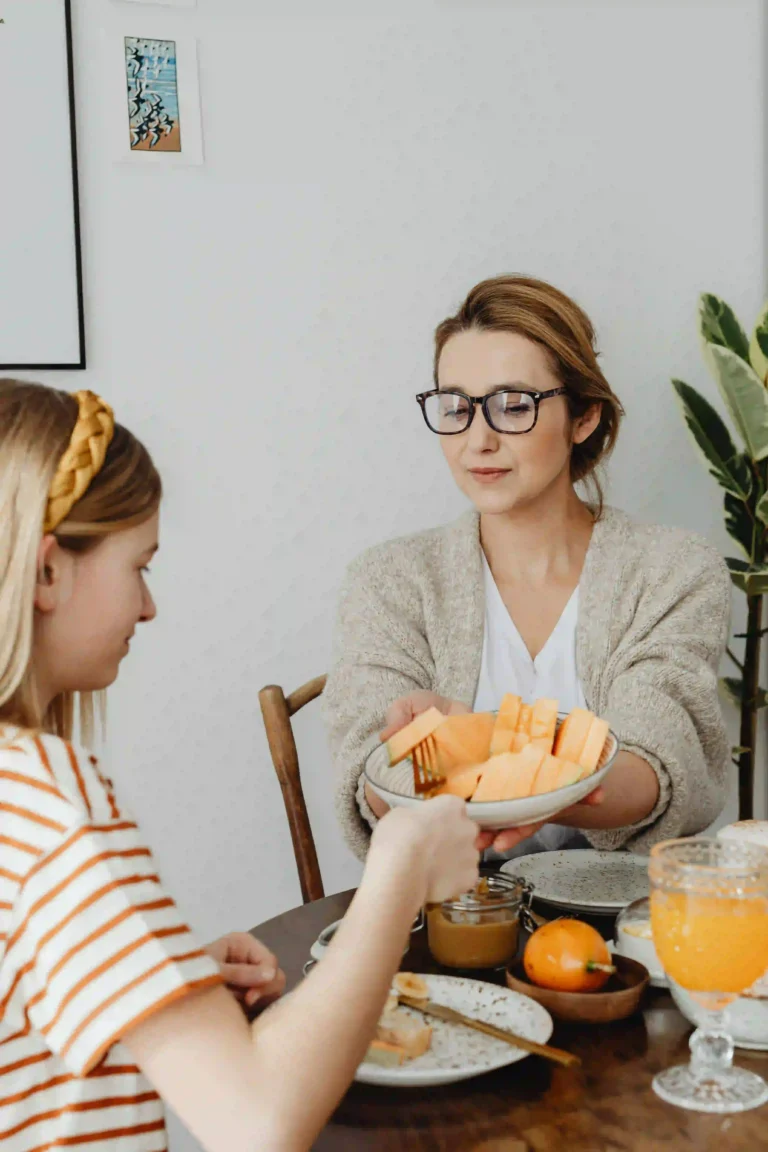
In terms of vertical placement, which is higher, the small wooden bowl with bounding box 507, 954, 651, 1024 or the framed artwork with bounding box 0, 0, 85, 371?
→ the framed artwork with bounding box 0, 0, 85, 371

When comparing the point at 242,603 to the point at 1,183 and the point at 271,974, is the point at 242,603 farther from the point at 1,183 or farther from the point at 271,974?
the point at 271,974

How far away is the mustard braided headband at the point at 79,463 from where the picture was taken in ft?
2.86

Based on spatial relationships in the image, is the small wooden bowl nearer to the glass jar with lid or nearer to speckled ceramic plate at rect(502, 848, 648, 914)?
the glass jar with lid

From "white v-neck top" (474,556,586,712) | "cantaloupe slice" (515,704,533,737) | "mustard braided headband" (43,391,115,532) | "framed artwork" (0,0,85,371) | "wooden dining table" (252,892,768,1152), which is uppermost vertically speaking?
"framed artwork" (0,0,85,371)

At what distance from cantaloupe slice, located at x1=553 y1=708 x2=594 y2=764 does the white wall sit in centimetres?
113

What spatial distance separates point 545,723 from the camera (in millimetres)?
1269

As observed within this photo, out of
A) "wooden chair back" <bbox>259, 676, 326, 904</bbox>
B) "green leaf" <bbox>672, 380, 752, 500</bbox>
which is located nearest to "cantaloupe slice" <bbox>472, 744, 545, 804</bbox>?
"wooden chair back" <bbox>259, 676, 326, 904</bbox>

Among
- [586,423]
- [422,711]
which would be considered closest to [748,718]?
[586,423]

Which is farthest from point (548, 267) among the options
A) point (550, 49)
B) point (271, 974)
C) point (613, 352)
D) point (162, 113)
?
point (271, 974)

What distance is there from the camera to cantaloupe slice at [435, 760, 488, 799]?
1.17m

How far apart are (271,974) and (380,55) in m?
1.82

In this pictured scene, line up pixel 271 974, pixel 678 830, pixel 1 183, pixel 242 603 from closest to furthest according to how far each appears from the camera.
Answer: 1. pixel 271 974
2. pixel 678 830
3. pixel 1 183
4. pixel 242 603

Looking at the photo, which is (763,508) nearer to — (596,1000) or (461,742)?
(461,742)

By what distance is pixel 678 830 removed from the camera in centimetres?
161
